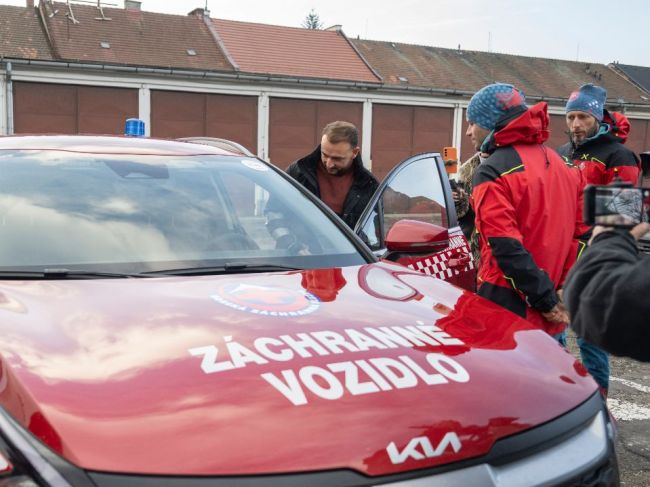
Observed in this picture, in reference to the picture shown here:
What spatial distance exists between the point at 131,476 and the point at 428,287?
139cm

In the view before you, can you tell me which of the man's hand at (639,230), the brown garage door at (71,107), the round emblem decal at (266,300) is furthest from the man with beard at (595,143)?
the brown garage door at (71,107)

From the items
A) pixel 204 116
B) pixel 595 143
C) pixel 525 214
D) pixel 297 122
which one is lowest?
pixel 297 122

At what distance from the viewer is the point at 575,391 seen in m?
1.88

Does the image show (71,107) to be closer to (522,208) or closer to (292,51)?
(292,51)

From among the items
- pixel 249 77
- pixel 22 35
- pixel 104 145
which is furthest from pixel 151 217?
pixel 22 35

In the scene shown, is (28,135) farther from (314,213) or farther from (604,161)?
(604,161)

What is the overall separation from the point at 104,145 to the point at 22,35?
87.8 feet

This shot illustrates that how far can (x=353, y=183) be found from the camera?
4.40m

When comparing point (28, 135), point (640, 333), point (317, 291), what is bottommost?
point (317, 291)

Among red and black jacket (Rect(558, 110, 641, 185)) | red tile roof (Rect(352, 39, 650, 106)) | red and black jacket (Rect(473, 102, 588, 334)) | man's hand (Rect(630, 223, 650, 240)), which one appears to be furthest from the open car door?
red tile roof (Rect(352, 39, 650, 106))

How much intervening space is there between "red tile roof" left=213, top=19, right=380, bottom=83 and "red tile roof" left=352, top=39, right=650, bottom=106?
3.12 feet

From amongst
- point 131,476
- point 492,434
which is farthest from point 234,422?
point 492,434

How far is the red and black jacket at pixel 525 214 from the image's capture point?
9.91 feet

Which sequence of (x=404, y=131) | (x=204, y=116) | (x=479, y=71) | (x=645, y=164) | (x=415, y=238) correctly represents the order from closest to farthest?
1. (x=415, y=238)
2. (x=645, y=164)
3. (x=204, y=116)
4. (x=404, y=131)
5. (x=479, y=71)
